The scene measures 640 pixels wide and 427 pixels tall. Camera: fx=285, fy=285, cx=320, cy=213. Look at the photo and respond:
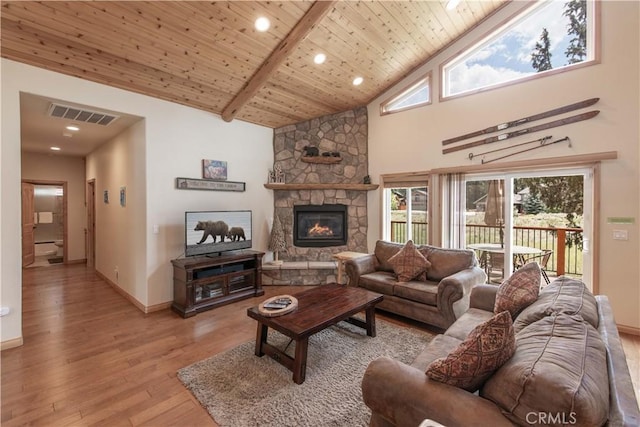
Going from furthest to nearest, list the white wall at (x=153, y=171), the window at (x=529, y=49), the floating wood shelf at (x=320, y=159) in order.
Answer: the floating wood shelf at (x=320, y=159) → the window at (x=529, y=49) → the white wall at (x=153, y=171)

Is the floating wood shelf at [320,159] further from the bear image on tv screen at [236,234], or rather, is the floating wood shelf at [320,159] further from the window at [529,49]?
the window at [529,49]

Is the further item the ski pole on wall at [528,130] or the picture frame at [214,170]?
the picture frame at [214,170]

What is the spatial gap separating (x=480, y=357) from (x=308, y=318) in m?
1.50

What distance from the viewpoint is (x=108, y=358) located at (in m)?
2.65

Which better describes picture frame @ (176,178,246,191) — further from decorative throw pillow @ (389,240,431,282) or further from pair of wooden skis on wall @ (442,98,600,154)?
pair of wooden skis on wall @ (442,98,600,154)

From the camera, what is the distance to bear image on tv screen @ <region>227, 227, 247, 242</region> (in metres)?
4.32

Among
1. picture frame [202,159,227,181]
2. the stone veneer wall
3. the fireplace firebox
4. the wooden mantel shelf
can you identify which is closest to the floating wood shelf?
the stone veneer wall

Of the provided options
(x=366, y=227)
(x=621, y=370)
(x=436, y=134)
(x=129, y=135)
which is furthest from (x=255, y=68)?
(x=621, y=370)

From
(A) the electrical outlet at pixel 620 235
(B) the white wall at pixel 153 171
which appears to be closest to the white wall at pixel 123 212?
(B) the white wall at pixel 153 171

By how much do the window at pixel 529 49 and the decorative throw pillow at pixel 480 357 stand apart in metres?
3.84

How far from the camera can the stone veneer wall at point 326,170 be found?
543cm

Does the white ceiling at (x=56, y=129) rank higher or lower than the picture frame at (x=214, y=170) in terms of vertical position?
higher

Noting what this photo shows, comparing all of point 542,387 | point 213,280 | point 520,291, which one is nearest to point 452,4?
point 520,291

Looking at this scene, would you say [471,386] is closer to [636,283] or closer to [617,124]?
[636,283]
